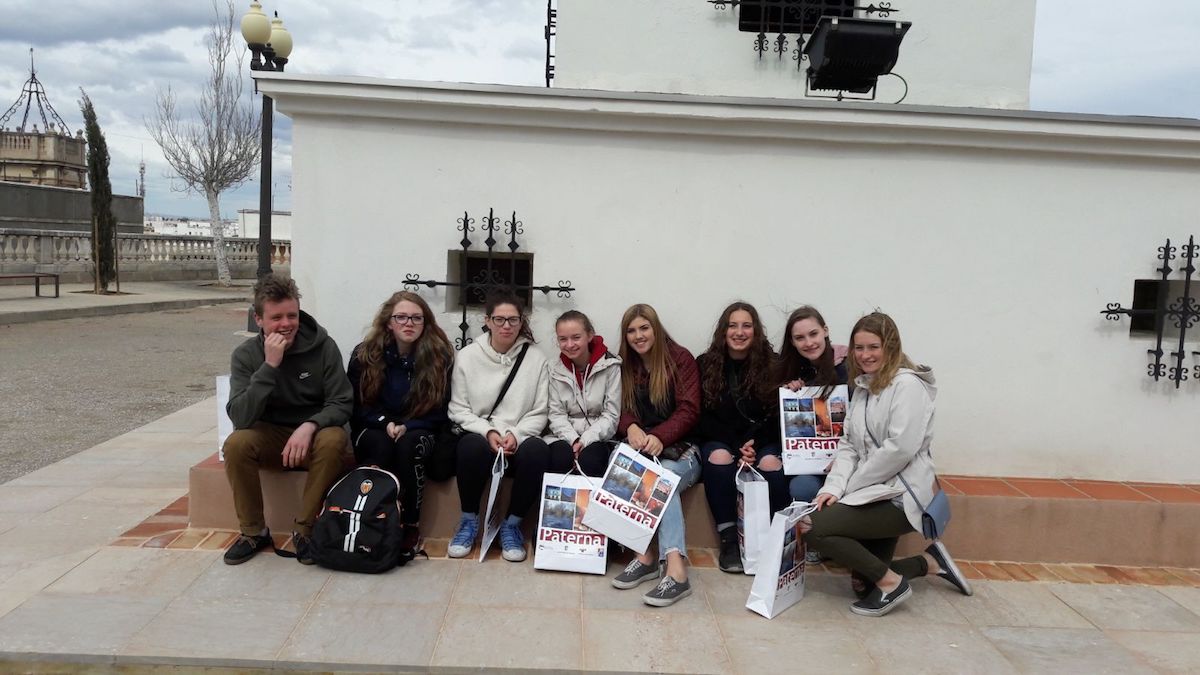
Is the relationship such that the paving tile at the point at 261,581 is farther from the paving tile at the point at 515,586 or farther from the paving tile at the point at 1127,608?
the paving tile at the point at 1127,608

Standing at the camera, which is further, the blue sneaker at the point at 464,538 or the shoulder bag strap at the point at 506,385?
the shoulder bag strap at the point at 506,385

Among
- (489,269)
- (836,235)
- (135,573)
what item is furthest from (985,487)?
(135,573)

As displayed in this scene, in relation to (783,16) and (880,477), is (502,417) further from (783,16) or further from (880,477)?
(783,16)

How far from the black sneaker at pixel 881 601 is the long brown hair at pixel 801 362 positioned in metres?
1.14

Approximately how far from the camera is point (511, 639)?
3607 mm

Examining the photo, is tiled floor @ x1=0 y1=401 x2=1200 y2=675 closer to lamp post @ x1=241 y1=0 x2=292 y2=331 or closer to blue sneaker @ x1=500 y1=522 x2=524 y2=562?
blue sneaker @ x1=500 y1=522 x2=524 y2=562

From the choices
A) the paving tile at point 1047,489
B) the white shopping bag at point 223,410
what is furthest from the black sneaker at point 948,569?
the white shopping bag at point 223,410

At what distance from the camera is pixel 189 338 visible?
594 inches

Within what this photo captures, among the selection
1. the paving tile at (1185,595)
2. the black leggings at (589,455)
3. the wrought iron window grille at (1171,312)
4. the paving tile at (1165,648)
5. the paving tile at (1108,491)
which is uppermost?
the wrought iron window grille at (1171,312)

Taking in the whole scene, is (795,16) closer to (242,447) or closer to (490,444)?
(490,444)

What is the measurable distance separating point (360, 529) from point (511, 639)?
1086 mm

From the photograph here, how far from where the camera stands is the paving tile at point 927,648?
11.5ft

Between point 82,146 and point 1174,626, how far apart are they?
40.3 metres

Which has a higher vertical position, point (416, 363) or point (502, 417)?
point (416, 363)
